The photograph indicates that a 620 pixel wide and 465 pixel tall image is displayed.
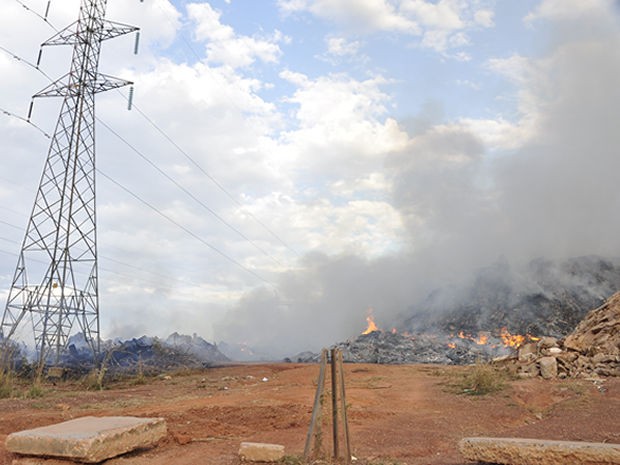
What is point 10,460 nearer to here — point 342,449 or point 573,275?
point 342,449

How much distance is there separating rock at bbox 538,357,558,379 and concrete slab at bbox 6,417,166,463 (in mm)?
11161

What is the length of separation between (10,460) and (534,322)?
35873 mm

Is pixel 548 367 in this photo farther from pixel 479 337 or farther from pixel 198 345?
pixel 198 345

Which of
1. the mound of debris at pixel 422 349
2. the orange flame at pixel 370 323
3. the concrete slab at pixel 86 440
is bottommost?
the mound of debris at pixel 422 349

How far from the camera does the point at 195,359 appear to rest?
2664 cm

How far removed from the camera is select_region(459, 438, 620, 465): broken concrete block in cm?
466

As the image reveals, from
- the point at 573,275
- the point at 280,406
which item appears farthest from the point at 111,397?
the point at 573,275

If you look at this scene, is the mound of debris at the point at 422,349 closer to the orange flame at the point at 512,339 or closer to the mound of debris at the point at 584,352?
the orange flame at the point at 512,339

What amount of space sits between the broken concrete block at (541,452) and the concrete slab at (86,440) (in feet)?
14.5

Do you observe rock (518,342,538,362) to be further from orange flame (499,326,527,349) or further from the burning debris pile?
orange flame (499,326,527,349)

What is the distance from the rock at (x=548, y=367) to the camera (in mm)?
13280

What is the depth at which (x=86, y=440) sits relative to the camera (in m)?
5.72

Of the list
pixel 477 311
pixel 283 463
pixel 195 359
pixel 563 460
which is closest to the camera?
pixel 563 460

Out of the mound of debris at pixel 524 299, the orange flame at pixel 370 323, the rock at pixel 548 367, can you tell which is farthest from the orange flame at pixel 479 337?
the rock at pixel 548 367
